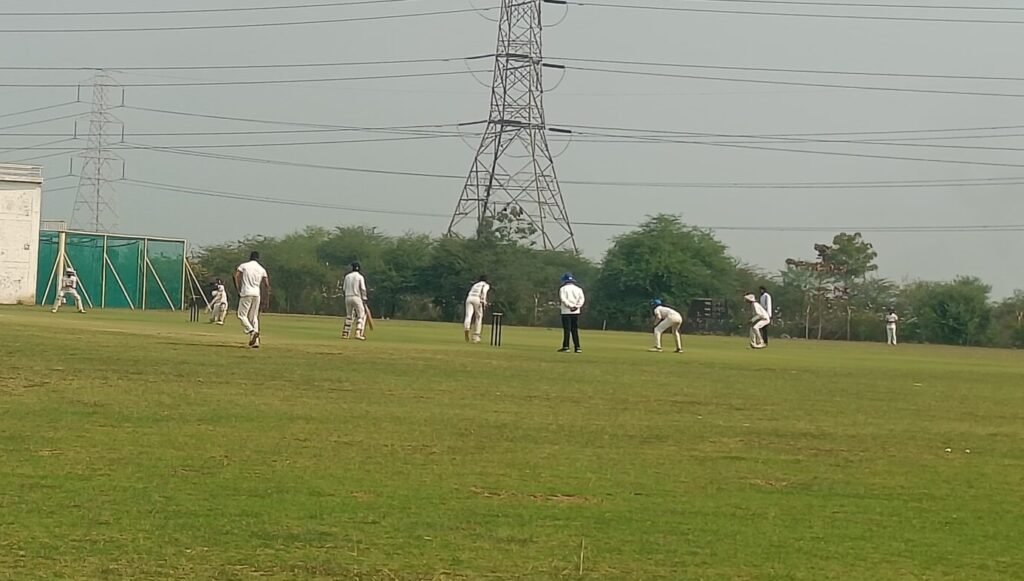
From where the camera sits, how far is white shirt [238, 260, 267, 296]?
2845 cm

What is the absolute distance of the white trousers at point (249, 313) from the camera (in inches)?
1075

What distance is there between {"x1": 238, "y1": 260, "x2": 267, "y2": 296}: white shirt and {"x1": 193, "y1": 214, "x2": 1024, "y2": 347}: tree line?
50.6 m

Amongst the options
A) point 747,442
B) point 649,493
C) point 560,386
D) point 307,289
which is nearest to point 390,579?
point 649,493

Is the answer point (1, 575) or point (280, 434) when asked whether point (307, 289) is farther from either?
point (1, 575)

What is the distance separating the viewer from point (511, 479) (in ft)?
34.6

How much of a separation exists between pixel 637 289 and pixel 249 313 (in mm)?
56589

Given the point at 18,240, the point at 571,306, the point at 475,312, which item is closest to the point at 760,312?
the point at 475,312

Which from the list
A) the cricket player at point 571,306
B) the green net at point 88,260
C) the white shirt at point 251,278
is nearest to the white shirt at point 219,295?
the cricket player at point 571,306

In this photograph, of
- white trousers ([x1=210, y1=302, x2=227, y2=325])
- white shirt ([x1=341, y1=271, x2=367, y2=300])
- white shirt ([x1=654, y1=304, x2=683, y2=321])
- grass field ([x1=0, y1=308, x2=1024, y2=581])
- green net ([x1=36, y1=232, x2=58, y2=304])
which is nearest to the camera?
grass field ([x1=0, y1=308, x2=1024, y2=581])

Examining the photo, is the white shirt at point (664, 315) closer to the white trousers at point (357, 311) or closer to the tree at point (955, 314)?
the white trousers at point (357, 311)

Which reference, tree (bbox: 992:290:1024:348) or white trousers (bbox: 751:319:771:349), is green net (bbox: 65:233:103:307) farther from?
tree (bbox: 992:290:1024:348)

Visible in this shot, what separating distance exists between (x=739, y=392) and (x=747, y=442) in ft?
23.9

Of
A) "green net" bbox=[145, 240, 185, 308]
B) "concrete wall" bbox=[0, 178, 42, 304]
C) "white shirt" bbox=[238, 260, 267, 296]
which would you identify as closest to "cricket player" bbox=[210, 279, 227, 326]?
"white shirt" bbox=[238, 260, 267, 296]

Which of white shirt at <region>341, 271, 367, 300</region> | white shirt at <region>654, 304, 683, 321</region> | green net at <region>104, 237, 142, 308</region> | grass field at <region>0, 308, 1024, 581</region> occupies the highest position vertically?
green net at <region>104, 237, 142, 308</region>
